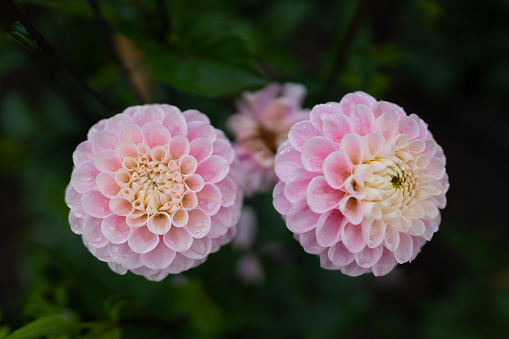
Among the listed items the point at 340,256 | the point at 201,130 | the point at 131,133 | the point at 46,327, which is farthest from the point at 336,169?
the point at 46,327

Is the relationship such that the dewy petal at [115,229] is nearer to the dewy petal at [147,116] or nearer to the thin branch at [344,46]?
the dewy petal at [147,116]

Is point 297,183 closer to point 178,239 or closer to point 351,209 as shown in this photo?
point 351,209

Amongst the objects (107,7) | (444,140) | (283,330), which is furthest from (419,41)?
(107,7)

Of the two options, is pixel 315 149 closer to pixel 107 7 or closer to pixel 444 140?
pixel 107 7

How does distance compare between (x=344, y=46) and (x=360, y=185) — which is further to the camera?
(x=344, y=46)

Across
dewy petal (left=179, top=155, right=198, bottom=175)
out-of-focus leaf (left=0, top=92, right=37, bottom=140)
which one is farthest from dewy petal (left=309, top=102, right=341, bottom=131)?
out-of-focus leaf (left=0, top=92, right=37, bottom=140)

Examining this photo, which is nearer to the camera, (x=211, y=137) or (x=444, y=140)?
(x=211, y=137)
